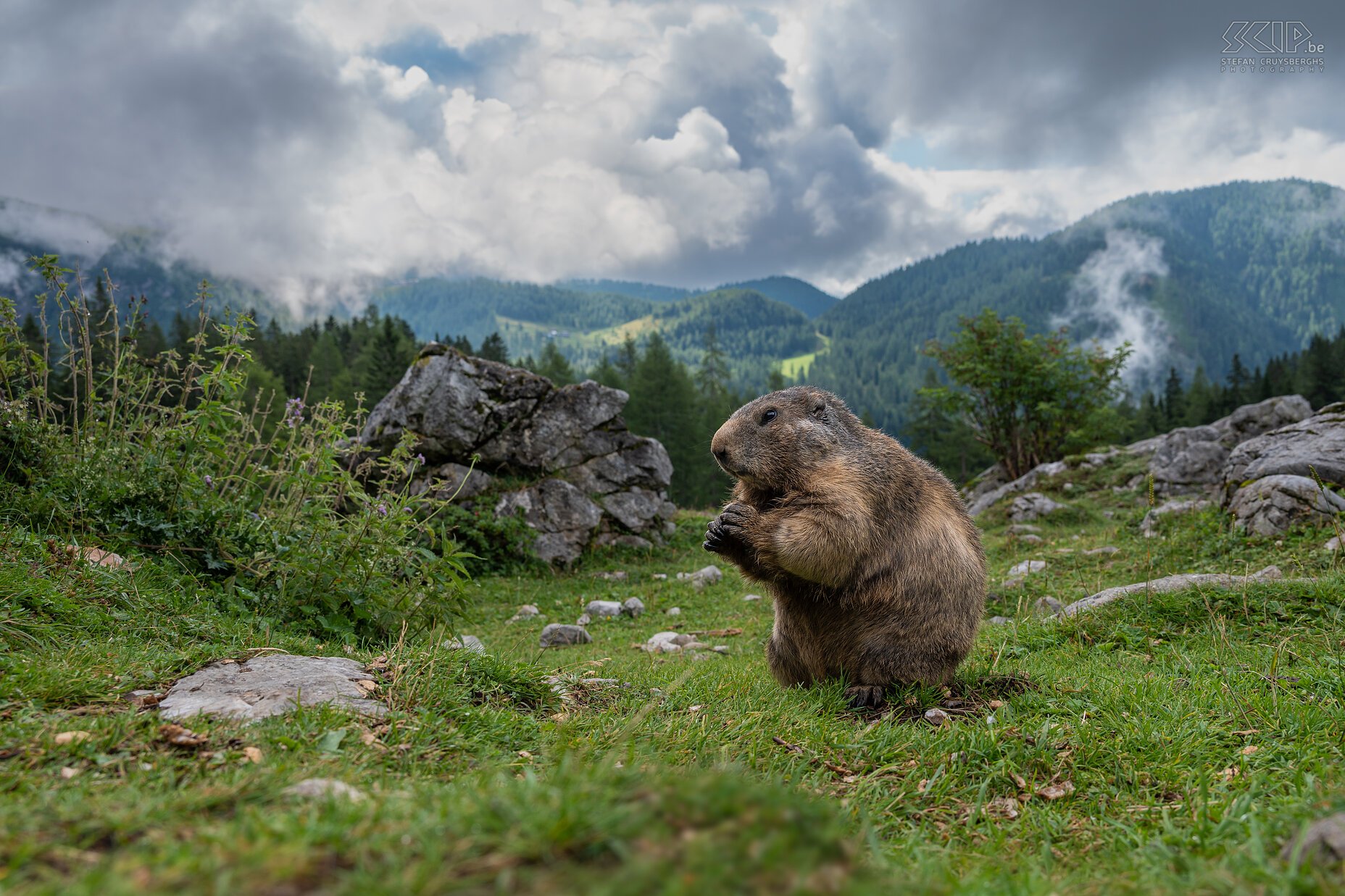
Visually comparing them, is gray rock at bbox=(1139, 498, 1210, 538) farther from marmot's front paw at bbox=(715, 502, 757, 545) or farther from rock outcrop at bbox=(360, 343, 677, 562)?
rock outcrop at bbox=(360, 343, 677, 562)

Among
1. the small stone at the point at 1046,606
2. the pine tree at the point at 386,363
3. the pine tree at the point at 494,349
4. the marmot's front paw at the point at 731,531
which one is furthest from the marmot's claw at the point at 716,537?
the pine tree at the point at 494,349

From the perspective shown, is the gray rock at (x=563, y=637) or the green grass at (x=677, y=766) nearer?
the green grass at (x=677, y=766)

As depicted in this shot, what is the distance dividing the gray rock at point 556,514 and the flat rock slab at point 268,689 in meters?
13.4

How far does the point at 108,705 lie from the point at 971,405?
32127mm

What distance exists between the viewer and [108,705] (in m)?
3.00

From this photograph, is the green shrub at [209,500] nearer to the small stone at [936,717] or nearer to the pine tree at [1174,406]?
the small stone at [936,717]

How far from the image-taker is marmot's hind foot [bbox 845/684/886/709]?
466cm

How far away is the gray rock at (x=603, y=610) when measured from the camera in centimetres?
1236

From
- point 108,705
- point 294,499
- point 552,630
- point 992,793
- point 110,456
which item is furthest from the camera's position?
point 552,630

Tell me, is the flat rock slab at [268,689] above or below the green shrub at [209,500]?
below

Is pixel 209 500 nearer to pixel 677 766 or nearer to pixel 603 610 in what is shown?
pixel 677 766

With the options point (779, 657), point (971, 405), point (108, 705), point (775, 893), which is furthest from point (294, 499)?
point (971, 405)

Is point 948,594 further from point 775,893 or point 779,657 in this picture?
point 775,893

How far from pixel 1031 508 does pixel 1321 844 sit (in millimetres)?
17587
